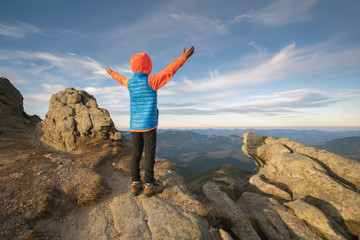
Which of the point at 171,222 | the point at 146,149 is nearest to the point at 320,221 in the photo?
the point at 171,222

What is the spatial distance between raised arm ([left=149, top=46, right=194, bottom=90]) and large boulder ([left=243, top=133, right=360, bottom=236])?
13.4 m

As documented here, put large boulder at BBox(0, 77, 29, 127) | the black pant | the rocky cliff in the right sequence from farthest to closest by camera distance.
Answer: large boulder at BBox(0, 77, 29, 127), the black pant, the rocky cliff

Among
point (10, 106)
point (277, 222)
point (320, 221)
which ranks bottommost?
point (277, 222)

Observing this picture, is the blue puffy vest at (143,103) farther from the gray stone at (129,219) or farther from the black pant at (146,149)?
the gray stone at (129,219)

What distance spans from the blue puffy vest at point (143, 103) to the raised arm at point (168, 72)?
1.11 feet

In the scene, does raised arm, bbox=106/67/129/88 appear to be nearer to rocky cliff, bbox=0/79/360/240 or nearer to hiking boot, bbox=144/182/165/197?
hiking boot, bbox=144/182/165/197

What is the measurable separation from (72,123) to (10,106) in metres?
15.3

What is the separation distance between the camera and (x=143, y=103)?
8328mm

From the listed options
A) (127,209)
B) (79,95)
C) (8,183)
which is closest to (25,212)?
(8,183)

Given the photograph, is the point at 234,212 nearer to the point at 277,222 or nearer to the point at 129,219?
the point at 277,222

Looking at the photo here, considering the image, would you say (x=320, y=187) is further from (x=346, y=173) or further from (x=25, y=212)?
(x=25, y=212)

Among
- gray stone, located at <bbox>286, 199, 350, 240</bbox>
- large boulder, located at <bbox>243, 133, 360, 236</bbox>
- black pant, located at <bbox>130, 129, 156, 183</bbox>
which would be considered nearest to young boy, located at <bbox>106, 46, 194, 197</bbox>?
black pant, located at <bbox>130, 129, 156, 183</bbox>

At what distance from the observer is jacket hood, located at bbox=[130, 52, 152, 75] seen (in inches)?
321

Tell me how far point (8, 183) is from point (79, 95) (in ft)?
46.5
